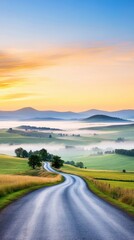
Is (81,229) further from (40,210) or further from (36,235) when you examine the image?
(40,210)

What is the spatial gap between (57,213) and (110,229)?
22.9ft

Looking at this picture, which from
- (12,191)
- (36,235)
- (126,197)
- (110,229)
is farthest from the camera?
(12,191)

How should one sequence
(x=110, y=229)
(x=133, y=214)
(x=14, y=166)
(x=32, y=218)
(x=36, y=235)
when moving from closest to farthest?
1. (x=36, y=235)
2. (x=110, y=229)
3. (x=32, y=218)
4. (x=133, y=214)
5. (x=14, y=166)

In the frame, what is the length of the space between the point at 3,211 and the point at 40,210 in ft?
8.06

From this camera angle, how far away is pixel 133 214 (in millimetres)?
24859

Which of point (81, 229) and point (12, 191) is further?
point (12, 191)

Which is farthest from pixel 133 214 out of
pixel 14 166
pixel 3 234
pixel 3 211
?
pixel 14 166

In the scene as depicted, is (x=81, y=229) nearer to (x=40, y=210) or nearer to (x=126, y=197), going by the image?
(x=40, y=210)

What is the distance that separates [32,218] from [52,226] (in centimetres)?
325

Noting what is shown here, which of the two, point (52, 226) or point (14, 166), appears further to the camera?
point (14, 166)

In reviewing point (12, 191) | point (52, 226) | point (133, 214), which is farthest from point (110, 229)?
point (12, 191)

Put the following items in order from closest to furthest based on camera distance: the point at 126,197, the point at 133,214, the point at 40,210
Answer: the point at 133,214, the point at 40,210, the point at 126,197

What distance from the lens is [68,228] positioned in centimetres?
1908

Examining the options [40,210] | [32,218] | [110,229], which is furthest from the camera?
[40,210]
